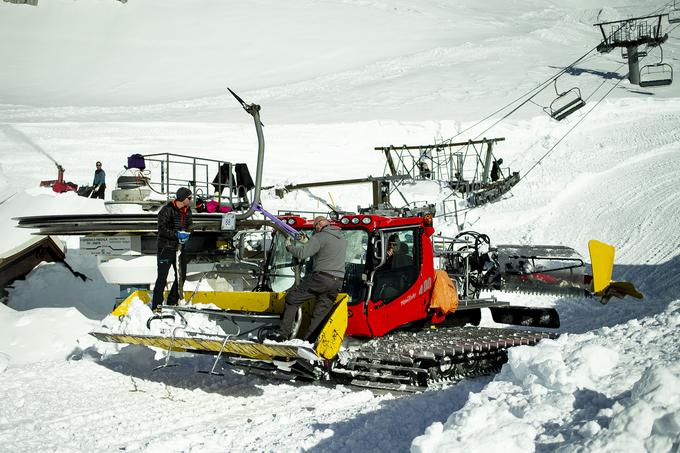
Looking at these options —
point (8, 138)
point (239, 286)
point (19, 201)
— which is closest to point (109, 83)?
point (8, 138)

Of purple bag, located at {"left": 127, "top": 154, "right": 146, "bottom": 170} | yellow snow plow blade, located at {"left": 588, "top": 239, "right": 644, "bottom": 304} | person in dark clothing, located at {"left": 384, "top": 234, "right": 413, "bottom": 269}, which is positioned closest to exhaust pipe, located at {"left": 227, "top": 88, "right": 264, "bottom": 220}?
person in dark clothing, located at {"left": 384, "top": 234, "right": 413, "bottom": 269}

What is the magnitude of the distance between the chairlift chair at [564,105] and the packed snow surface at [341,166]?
0.75m

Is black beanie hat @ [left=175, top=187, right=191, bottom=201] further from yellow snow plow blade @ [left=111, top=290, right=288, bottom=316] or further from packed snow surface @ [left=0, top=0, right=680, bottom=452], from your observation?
packed snow surface @ [left=0, top=0, right=680, bottom=452]

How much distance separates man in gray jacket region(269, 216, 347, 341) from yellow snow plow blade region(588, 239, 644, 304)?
592cm

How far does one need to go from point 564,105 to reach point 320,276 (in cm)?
2732

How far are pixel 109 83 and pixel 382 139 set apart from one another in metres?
31.2

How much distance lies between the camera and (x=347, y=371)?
24.5ft

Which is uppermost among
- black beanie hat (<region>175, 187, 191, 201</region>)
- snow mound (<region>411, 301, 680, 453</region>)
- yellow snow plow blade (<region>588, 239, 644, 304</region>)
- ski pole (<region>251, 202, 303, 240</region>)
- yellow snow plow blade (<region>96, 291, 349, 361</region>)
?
black beanie hat (<region>175, 187, 191, 201</region>)

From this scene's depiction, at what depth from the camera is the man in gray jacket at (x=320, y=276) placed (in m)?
7.43

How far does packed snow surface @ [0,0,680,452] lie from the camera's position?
5.34 meters

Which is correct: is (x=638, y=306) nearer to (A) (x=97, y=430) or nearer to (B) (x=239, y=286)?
(B) (x=239, y=286)

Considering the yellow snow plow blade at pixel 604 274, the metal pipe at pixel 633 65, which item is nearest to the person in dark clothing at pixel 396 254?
the yellow snow plow blade at pixel 604 274

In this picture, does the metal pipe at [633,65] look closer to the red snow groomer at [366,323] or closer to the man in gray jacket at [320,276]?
the red snow groomer at [366,323]

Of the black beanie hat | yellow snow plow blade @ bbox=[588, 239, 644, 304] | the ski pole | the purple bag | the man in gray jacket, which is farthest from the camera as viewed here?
the purple bag
